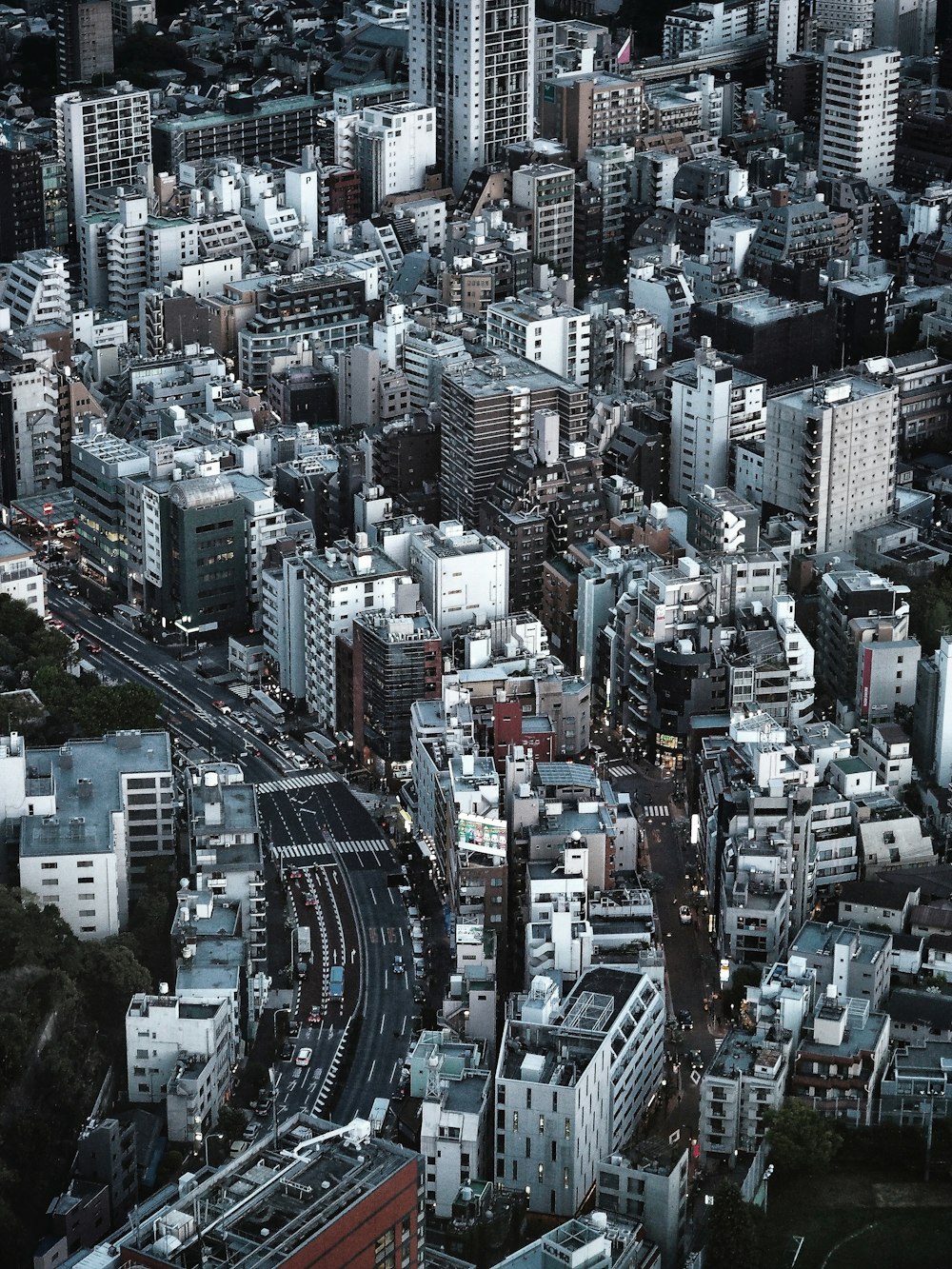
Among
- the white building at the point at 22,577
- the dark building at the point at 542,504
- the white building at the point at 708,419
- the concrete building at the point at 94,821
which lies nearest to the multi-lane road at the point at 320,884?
the white building at the point at 22,577

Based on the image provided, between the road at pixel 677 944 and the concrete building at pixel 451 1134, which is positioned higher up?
the concrete building at pixel 451 1134

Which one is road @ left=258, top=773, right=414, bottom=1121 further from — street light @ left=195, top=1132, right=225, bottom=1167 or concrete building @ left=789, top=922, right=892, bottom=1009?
concrete building @ left=789, top=922, right=892, bottom=1009

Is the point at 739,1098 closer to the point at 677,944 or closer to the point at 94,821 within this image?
the point at 677,944

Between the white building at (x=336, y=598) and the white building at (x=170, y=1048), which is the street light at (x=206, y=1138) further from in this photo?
the white building at (x=336, y=598)

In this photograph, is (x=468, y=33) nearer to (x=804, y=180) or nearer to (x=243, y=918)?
(x=804, y=180)

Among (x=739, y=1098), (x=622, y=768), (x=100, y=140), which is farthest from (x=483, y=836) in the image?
(x=100, y=140)

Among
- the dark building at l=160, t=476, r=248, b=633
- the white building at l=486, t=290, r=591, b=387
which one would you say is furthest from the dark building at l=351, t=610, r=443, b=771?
the white building at l=486, t=290, r=591, b=387
